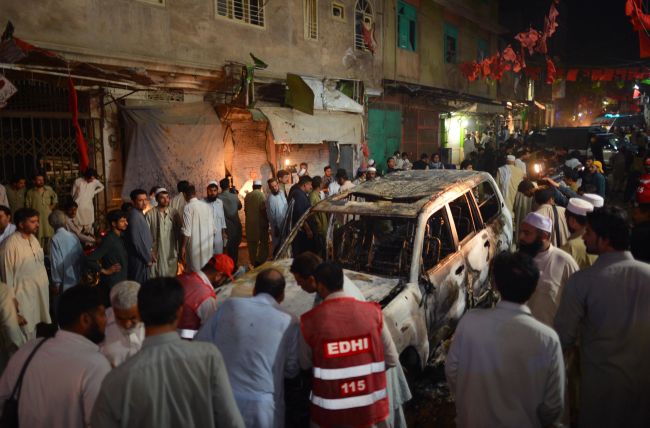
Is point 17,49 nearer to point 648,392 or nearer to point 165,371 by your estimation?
point 165,371

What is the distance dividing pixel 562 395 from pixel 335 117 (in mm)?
10965

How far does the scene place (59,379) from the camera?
7.85 feet

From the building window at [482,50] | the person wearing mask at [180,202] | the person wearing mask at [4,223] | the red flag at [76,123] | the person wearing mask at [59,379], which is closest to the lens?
the person wearing mask at [59,379]

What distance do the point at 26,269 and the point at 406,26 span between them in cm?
1630

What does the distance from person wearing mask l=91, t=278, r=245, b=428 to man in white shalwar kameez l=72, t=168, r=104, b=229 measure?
677 cm

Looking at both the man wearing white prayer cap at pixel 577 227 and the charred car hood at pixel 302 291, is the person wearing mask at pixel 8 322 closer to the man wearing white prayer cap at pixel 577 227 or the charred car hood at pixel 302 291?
the charred car hood at pixel 302 291

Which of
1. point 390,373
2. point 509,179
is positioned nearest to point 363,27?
point 509,179

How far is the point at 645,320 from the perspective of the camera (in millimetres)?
2902

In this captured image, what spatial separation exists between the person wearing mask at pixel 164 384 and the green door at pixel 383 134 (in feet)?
48.2

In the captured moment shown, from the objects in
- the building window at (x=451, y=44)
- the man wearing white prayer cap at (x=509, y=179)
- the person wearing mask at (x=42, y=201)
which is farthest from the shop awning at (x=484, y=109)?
the person wearing mask at (x=42, y=201)

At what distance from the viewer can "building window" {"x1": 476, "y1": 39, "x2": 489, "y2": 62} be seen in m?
25.3

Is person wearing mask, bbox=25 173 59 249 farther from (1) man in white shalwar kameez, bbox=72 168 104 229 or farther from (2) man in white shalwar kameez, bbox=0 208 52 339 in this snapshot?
(2) man in white shalwar kameez, bbox=0 208 52 339

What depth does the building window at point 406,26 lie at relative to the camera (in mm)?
17828

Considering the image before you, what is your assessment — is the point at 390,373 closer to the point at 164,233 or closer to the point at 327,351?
the point at 327,351
